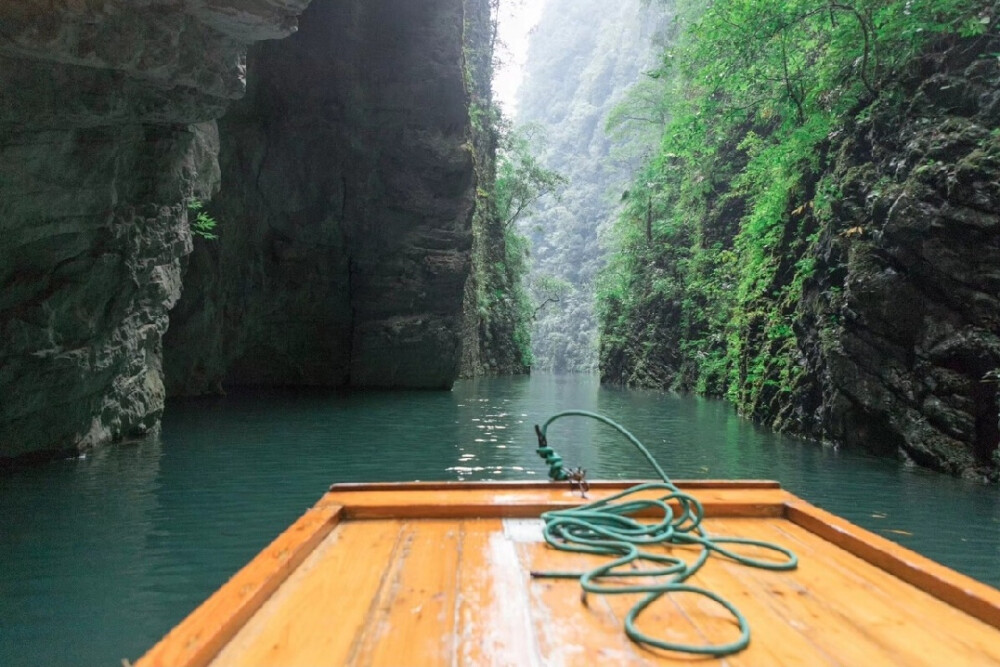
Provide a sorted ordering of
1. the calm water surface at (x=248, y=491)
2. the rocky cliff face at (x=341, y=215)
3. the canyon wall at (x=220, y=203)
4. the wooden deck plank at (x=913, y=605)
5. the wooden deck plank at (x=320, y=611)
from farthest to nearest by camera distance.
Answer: the rocky cliff face at (x=341, y=215)
the canyon wall at (x=220, y=203)
the calm water surface at (x=248, y=491)
the wooden deck plank at (x=913, y=605)
the wooden deck plank at (x=320, y=611)

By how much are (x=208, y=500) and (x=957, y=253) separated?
7.87 metres

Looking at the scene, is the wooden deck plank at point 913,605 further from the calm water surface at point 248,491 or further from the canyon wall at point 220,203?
the canyon wall at point 220,203

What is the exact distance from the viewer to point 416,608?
177 cm

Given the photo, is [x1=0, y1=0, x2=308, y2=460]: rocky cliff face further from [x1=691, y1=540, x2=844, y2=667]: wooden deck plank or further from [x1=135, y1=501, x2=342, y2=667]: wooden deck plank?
[x1=691, y1=540, x2=844, y2=667]: wooden deck plank

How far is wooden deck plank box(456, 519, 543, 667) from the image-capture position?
1.52m

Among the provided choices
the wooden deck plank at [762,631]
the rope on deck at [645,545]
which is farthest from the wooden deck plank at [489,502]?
the wooden deck plank at [762,631]

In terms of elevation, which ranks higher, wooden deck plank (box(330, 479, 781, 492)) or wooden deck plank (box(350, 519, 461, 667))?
wooden deck plank (box(330, 479, 781, 492))

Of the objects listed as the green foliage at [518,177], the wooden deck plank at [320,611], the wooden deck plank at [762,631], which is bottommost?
the wooden deck plank at [320,611]

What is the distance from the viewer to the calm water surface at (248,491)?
3.14 m

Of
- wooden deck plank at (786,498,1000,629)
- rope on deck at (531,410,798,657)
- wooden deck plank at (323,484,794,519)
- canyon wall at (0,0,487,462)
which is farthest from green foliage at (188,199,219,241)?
wooden deck plank at (786,498,1000,629)

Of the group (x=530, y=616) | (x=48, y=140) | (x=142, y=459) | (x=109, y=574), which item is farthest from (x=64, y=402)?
(x=530, y=616)

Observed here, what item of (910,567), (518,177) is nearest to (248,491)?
(910,567)

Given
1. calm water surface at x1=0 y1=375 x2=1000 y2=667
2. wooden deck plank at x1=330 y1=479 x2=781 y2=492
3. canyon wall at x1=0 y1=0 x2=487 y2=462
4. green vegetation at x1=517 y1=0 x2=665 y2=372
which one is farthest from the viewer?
green vegetation at x1=517 y1=0 x2=665 y2=372

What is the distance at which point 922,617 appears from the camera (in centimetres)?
176
